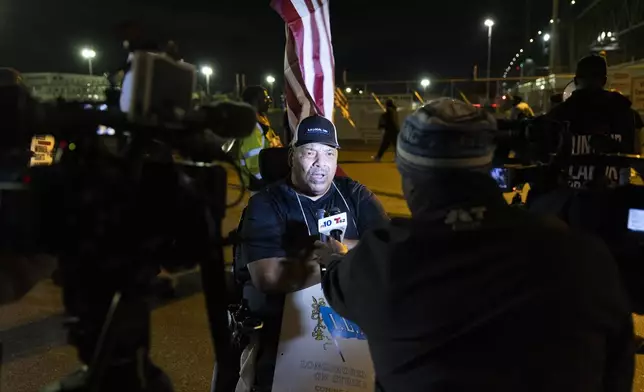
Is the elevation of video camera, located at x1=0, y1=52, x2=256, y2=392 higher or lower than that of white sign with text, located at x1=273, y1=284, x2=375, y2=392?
higher

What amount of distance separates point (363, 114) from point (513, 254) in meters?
23.0

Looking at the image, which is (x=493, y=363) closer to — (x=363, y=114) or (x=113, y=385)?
(x=113, y=385)

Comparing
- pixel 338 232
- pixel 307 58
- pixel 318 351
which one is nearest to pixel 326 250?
pixel 338 232

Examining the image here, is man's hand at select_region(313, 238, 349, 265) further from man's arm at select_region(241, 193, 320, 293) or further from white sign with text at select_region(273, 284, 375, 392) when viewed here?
white sign with text at select_region(273, 284, 375, 392)

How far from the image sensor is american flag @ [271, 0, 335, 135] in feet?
12.0

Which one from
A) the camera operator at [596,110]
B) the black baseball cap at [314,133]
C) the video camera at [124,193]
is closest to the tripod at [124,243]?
the video camera at [124,193]

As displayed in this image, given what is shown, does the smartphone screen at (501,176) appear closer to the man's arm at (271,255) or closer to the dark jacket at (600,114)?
the man's arm at (271,255)

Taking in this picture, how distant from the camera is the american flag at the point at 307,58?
12.0 feet

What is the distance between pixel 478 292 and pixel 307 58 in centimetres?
264

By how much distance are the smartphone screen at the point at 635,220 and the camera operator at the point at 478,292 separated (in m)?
0.70

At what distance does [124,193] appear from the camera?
4.97 feet

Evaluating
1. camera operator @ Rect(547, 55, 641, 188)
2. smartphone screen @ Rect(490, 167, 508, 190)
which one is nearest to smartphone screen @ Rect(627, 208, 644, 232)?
smartphone screen @ Rect(490, 167, 508, 190)

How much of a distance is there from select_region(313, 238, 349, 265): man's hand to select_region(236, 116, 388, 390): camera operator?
0.03 m

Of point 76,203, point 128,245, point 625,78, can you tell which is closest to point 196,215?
point 128,245
